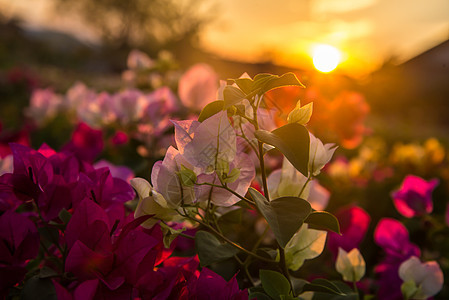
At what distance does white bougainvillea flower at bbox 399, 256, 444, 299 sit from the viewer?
0.73 metres

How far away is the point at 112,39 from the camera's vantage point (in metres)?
27.2

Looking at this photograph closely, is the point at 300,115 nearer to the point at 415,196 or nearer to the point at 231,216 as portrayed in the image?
the point at 231,216

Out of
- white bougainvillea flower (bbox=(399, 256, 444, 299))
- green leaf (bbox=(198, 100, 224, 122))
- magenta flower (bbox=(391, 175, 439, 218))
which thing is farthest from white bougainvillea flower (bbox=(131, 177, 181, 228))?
magenta flower (bbox=(391, 175, 439, 218))

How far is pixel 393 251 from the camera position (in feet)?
3.05

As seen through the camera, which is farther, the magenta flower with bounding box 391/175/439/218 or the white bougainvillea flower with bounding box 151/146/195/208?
the magenta flower with bounding box 391/175/439/218

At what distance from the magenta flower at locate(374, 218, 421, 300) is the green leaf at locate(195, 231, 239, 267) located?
1.70 feet

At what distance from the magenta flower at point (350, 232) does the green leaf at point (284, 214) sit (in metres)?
0.49

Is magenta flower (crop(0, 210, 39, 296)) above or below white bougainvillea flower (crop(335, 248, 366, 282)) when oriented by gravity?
below

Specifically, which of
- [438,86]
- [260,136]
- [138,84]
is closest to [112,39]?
[438,86]

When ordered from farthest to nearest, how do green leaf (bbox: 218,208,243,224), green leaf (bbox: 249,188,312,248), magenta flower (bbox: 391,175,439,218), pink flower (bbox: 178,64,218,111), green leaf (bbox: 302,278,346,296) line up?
pink flower (bbox: 178,64,218,111) → magenta flower (bbox: 391,175,439,218) → green leaf (bbox: 218,208,243,224) → green leaf (bbox: 302,278,346,296) → green leaf (bbox: 249,188,312,248)

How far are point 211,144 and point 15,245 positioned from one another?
0.33 m

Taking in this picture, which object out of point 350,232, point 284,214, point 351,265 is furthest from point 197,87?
point 284,214

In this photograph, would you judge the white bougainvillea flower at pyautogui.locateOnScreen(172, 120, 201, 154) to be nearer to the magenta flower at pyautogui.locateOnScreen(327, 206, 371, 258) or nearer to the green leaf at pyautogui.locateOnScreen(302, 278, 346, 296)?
the green leaf at pyautogui.locateOnScreen(302, 278, 346, 296)

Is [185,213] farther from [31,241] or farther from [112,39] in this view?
[112,39]
